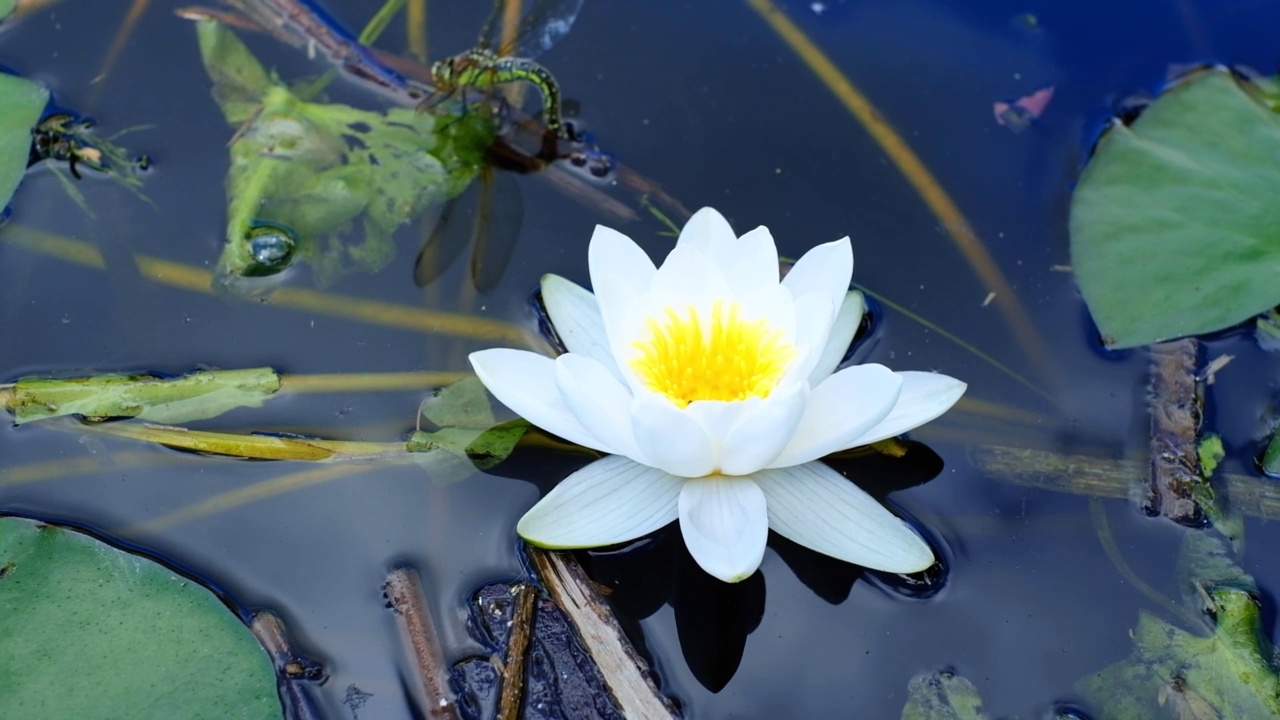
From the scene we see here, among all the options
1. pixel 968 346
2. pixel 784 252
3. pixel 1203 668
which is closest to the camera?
pixel 1203 668

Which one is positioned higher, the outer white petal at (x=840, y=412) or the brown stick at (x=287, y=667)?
the outer white petal at (x=840, y=412)

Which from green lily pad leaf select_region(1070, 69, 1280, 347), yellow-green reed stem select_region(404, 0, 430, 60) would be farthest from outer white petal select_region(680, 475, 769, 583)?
yellow-green reed stem select_region(404, 0, 430, 60)

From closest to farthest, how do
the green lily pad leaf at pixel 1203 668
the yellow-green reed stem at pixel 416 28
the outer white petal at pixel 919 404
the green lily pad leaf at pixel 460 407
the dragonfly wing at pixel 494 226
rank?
the green lily pad leaf at pixel 1203 668 < the outer white petal at pixel 919 404 < the green lily pad leaf at pixel 460 407 < the dragonfly wing at pixel 494 226 < the yellow-green reed stem at pixel 416 28

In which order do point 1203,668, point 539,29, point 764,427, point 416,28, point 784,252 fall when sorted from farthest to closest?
point 416,28 < point 539,29 < point 784,252 < point 1203,668 < point 764,427

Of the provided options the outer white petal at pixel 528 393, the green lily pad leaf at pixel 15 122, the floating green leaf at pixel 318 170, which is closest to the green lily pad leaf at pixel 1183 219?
the outer white petal at pixel 528 393

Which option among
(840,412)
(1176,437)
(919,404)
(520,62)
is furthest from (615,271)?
(1176,437)

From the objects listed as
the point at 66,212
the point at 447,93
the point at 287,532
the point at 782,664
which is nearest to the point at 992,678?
the point at 782,664

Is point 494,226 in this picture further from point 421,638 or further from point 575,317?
point 421,638

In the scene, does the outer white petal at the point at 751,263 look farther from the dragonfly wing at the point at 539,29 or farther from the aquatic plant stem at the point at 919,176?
the dragonfly wing at the point at 539,29
